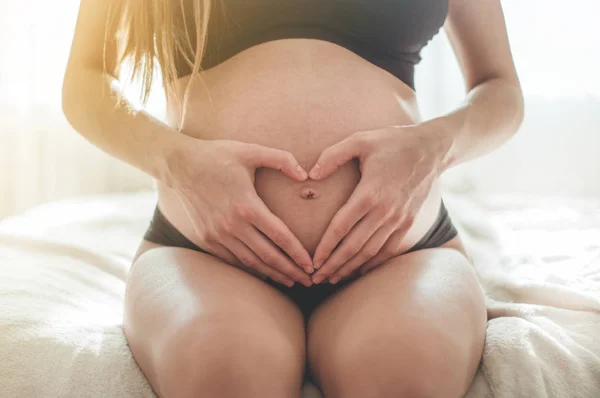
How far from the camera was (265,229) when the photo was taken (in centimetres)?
61

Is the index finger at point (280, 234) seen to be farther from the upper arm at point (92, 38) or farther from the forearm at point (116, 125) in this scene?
the upper arm at point (92, 38)

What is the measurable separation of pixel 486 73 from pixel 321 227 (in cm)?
46

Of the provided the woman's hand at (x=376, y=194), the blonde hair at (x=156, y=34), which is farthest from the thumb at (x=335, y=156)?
the blonde hair at (x=156, y=34)

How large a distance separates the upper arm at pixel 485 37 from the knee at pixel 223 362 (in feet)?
2.06

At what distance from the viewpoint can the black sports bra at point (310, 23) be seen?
771 millimetres

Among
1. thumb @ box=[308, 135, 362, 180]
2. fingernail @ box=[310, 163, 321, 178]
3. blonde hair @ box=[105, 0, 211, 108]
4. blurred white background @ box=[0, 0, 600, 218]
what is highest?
blonde hair @ box=[105, 0, 211, 108]

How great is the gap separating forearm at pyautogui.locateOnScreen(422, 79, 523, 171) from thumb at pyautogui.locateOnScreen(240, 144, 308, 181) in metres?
0.19

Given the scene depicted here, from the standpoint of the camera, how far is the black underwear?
0.68 metres

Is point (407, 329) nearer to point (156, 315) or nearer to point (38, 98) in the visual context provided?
point (156, 315)

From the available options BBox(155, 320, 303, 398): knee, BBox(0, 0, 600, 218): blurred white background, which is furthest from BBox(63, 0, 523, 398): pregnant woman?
BBox(0, 0, 600, 218): blurred white background

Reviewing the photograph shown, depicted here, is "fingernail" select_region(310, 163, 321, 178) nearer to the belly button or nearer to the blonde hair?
the belly button

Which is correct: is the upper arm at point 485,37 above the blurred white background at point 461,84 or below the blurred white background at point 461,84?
above

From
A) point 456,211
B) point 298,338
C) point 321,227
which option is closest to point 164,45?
point 321,227

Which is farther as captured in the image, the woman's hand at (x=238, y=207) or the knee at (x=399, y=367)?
the woman's hand at (x=238, y=207)
